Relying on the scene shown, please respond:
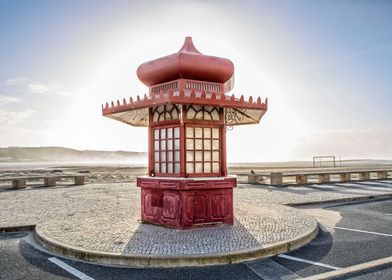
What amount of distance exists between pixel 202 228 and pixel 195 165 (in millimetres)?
1539

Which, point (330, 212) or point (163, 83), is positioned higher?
point (163, 83)

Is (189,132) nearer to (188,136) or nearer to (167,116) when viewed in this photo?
(188,136)

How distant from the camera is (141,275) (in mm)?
5395

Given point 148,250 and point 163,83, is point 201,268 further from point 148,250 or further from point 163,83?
point 163,83

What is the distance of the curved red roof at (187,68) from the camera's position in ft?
26.5

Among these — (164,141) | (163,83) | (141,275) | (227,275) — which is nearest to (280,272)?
(227,275)

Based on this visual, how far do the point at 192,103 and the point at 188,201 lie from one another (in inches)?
91.4

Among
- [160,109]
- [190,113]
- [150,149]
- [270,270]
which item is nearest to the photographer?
[270,270]

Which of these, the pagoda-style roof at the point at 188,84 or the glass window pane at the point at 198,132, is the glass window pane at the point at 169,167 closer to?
the glass window pane at the point at 198,132

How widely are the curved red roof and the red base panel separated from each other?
8.39 feet

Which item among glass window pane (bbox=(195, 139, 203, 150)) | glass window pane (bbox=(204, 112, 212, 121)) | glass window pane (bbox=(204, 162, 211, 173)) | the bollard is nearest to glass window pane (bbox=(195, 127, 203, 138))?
glass window pane (bbox=(195, 139, 203, 150))

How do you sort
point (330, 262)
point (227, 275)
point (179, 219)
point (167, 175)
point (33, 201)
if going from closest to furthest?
point (227, 275), point (330, 262), point (179, 219), point (167, 175), point (33, 201)

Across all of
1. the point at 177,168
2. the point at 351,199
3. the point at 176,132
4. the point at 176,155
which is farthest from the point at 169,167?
the point at 351,199

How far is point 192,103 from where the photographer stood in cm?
758
